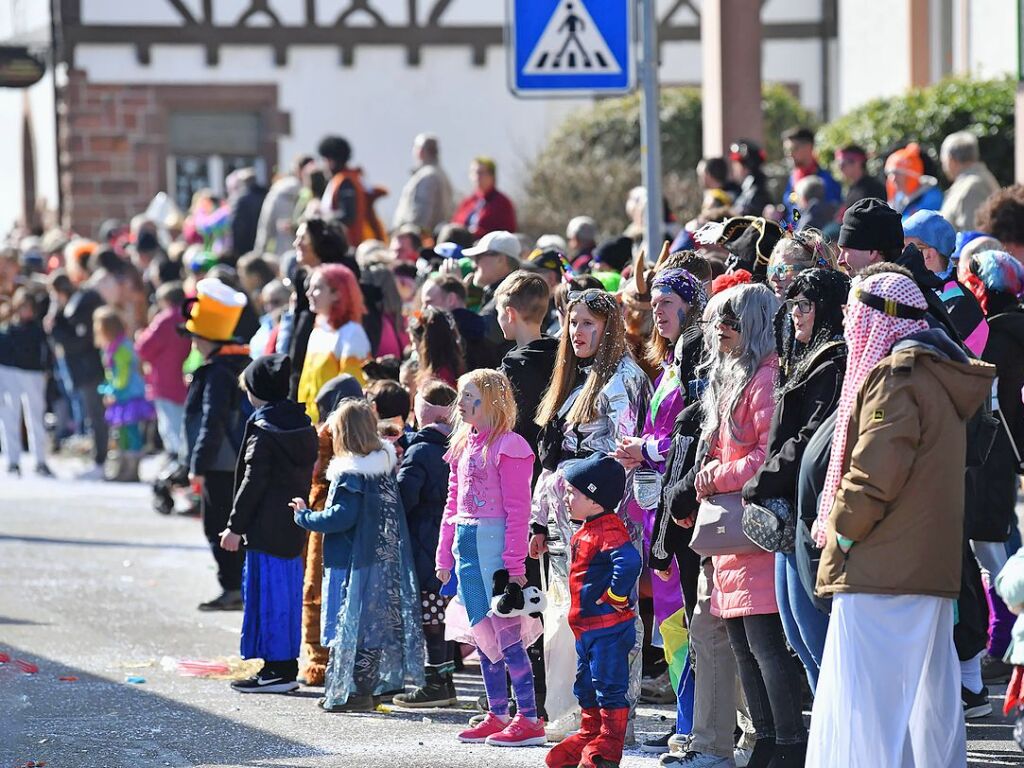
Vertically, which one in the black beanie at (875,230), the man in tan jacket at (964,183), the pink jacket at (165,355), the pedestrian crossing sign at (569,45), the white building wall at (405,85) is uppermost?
the white building wall at (405,85)

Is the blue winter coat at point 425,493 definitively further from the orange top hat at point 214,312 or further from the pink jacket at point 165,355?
the pink jacket at point 165,355

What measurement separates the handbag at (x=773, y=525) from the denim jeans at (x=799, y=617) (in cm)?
7

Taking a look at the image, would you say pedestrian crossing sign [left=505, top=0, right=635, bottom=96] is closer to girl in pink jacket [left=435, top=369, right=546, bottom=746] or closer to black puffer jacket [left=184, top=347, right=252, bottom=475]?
black puffer jacket [left=184, top=347, right=252, bottom=475]

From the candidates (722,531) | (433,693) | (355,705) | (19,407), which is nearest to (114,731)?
(355,705)

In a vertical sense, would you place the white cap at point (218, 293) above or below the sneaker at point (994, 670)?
above

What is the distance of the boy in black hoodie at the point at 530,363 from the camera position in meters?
8.27

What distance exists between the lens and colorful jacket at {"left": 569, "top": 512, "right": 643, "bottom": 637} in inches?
278

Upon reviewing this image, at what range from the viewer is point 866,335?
6.09m

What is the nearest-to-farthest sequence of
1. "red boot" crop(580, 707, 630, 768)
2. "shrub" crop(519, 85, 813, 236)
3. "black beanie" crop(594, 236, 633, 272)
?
1. "red boot" crop(580, 707, 630, 768)
2. "black beanie" crop(594, 236, 633, 272)
3. "shrub" crop(519, 85, 813, 236)

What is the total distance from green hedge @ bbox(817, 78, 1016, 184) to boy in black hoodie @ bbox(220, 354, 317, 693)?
884 centimetres

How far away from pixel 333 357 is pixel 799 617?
4.20 metres

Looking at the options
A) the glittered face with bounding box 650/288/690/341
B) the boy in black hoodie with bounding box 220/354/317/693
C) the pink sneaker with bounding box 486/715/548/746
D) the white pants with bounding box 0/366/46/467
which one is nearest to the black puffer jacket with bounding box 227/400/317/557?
the boy in black hoodie with bounding box 220/354/317/693

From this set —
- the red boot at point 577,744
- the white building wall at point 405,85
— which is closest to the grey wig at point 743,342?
the red boot at point 577,744

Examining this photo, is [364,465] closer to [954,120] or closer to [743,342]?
[743,342]
